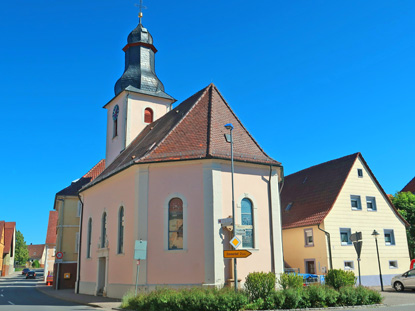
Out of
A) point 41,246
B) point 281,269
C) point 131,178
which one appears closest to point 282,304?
point 281,269

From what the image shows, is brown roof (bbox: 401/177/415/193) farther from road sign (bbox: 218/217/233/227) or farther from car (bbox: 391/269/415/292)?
road sign (bbox: 218/217/233/227)

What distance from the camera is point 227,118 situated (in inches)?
830

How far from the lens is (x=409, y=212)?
33188mm

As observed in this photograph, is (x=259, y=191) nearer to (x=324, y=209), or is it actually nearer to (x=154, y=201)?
(x=154, y=201)

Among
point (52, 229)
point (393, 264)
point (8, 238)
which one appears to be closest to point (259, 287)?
point (393, 264)

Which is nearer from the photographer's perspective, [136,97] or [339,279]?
[339,279]

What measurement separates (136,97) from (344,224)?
55.4 feet

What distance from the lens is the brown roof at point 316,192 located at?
28303mm

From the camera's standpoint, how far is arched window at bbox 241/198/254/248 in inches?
709

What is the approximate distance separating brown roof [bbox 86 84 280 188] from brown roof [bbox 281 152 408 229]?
33.7 feet

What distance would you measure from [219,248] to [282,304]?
168 inches

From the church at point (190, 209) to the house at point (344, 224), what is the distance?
8.44 metres

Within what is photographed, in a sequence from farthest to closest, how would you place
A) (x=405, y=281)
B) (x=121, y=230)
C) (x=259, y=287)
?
(x=405, y=281) → (x=121, y=230) → (x=259, y=287)

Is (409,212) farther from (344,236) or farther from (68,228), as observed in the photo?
(68,228)
